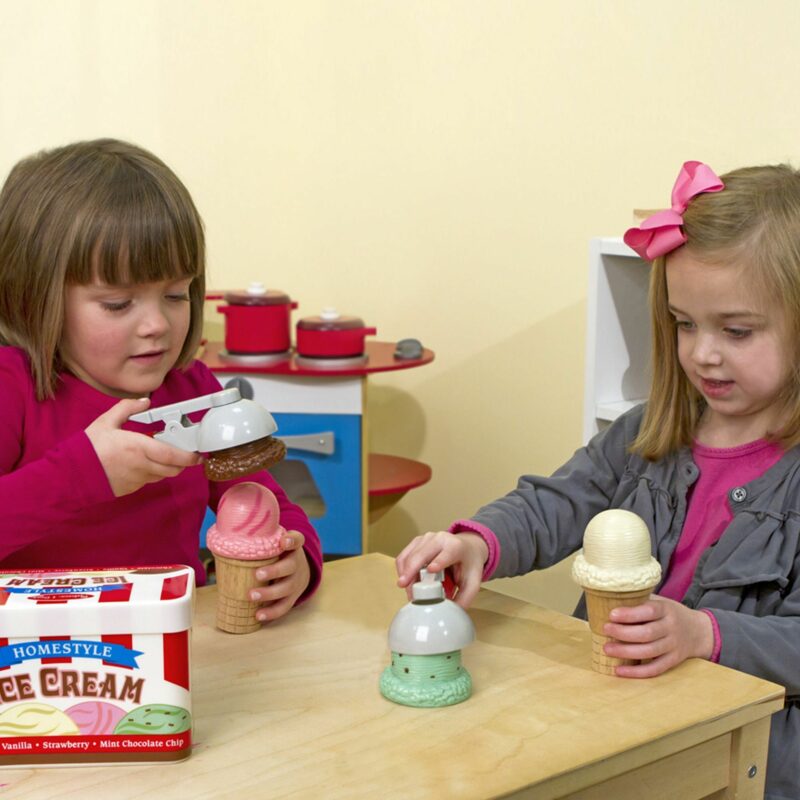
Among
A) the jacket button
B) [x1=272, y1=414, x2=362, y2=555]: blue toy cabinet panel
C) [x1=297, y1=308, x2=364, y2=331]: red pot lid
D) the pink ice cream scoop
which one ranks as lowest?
[x1=272, y1=414, x2=362, y2=555]: blue toy cabinet panel

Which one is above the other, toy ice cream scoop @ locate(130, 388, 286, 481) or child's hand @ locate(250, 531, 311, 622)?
toy ice cream scoop @ locate(130, 388, 286, 481)

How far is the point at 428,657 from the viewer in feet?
2.64

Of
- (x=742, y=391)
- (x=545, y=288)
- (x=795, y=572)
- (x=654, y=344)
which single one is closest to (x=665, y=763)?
(x=795, y=572)

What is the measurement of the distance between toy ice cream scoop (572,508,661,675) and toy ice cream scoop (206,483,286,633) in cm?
25

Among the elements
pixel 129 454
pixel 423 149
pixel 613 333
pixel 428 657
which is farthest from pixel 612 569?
pixel 423 149

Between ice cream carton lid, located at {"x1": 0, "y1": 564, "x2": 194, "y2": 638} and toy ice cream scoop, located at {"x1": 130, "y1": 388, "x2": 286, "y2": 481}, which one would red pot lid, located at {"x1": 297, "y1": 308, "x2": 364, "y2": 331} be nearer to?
toy ice cream scoop, located at {"x1": 130, "y1": 388, "x2": 286, "y2": 481}

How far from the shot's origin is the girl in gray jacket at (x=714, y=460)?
102 cm

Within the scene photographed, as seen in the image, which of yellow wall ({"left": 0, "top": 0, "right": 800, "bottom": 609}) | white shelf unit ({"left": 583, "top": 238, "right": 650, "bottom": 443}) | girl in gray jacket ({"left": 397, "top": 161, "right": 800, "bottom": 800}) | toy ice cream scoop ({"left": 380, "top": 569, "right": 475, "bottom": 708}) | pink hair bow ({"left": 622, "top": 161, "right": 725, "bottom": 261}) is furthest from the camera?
yellow wall ({"left": 0, "top": 0, "right": 800, "bottom": 609})

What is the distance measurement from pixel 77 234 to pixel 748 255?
24.3 inches

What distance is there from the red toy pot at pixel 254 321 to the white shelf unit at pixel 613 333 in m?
0.62

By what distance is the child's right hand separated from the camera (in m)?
0.91

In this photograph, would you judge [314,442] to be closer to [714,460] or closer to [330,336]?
[330,336]

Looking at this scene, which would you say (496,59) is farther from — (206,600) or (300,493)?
(206,600)

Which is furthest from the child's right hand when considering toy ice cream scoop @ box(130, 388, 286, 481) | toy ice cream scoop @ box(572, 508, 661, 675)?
toy ice cream scoop @ box(572, 508, 661, 675)
